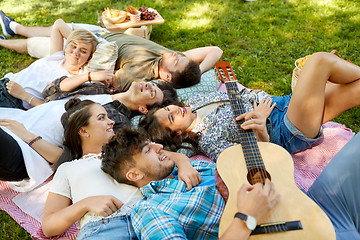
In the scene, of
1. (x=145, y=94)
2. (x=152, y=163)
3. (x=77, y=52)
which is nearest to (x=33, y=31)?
(x=77, y=52)

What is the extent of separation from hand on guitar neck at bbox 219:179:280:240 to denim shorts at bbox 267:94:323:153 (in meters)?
1.23

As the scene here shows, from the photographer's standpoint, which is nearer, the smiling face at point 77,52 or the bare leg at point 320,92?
the bare leg at point 320,92

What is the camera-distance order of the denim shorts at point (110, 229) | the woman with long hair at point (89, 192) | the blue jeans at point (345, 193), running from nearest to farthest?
the blue jeans at point (345, 193) → the denim shorts at point (110, 229) → the woman with long hair at point (89, 192)

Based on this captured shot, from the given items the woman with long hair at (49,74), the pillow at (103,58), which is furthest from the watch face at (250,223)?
the pillow at (103,58)

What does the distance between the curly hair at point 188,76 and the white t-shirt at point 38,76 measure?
1468mm

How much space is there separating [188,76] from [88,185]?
2.02 m

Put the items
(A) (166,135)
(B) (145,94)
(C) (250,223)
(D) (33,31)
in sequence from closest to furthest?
(C) (250,223), (A) (166,135), (B) (145,94), (D) (33,31)

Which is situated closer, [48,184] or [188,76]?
[48,184]

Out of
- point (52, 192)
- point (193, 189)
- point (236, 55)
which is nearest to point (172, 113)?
point (193, 189)

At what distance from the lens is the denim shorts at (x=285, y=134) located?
2.94 m

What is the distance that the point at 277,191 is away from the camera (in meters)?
2.01

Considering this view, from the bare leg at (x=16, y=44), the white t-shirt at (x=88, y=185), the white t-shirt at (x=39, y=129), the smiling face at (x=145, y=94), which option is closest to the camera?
the white t-shirt at (x=88, y=185)

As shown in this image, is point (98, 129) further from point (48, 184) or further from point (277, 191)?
point (277, 191)

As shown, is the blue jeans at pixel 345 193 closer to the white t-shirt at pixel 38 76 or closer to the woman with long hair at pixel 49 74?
the woman with long hair at pixel 49 74
